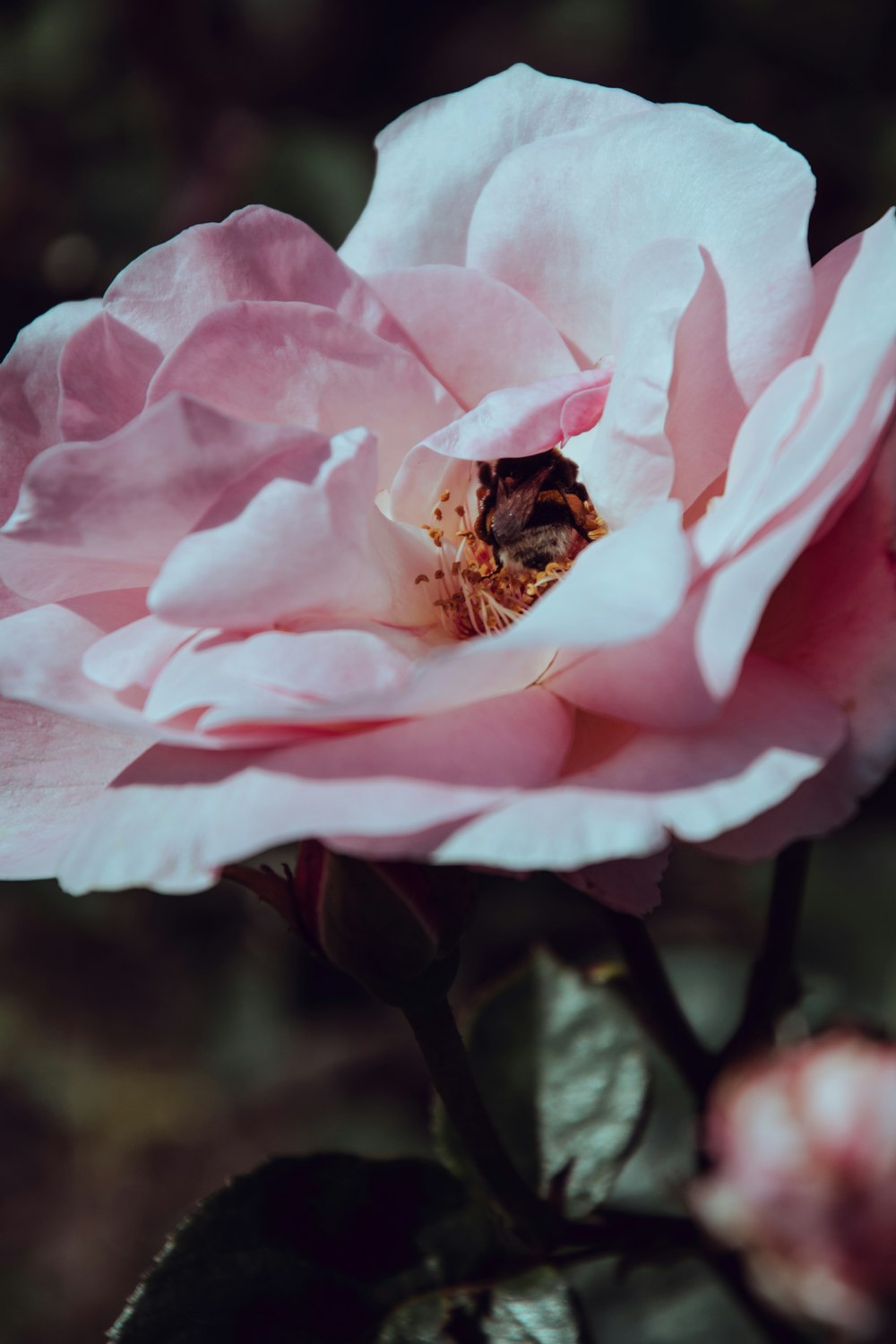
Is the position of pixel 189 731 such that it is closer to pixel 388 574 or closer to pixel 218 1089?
pixel 388 574

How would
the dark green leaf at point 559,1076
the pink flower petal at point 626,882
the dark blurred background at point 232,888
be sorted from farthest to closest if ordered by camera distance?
the dark blurred background at point 232,888 < the dark green leaf at point 559,1076 < the pink flower petal at point 626,882

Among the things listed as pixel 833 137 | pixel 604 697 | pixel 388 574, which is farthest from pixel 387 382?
pixel 833 137

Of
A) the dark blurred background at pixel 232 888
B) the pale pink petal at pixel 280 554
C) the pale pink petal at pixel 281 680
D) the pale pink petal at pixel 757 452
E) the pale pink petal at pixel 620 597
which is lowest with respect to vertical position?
the dark blurred background at pixel 232 888

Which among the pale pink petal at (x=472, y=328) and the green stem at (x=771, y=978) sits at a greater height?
the pale pink petal at (x=472, y=328)

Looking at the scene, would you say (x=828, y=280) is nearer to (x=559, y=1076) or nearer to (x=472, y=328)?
(x=472, y=328)

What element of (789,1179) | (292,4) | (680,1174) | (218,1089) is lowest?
(218,1089)

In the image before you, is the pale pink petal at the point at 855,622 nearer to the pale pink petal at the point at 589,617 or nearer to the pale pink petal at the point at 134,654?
the pale pink petal at the point at 589,617

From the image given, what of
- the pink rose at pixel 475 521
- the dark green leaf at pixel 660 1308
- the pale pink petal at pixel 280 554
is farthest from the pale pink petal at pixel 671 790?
the dark green leaf at pixel 660 1308
